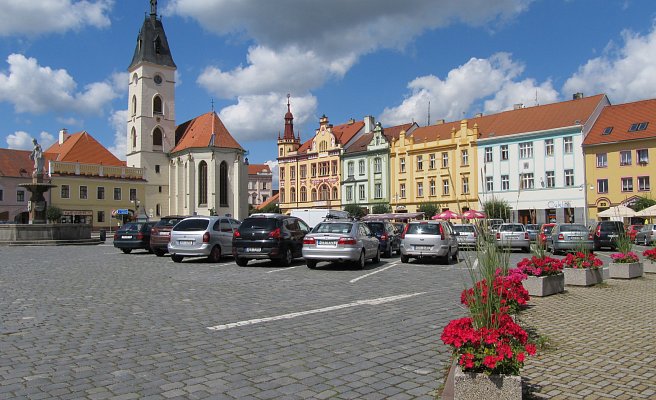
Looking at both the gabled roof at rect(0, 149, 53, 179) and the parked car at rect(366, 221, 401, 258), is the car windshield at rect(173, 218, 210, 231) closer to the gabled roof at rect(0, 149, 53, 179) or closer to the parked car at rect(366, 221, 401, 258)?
the parked car at rect(366, 221, 401, 258)

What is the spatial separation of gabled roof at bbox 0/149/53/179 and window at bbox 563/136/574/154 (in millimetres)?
59963

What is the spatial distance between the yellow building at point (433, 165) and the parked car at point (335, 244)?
40.9 meters

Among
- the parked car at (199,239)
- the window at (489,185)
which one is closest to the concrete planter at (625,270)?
the window at (489,185)

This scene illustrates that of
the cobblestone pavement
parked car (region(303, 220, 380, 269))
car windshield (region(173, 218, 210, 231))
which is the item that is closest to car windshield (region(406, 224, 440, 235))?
parked car (region(303, 220, 380, 269))

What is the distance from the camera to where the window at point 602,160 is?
1992 inches

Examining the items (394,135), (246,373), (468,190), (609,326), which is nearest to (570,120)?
(468,190)

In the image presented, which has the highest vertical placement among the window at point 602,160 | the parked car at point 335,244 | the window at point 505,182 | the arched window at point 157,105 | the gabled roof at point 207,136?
the arched window at point 157,105

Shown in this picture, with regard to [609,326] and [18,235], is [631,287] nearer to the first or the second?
[609,326]

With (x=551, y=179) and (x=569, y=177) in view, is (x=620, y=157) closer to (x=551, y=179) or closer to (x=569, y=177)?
(x=569, y=177)

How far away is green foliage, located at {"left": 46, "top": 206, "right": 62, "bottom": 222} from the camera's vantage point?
6253cm

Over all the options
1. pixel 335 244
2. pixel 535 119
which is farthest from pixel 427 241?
pixel 535 119

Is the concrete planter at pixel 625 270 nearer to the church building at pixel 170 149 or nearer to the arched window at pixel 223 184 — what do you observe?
the church building at pixel 170 149

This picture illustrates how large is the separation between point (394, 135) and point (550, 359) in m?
66.2

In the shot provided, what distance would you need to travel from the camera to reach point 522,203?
55.8 metres
